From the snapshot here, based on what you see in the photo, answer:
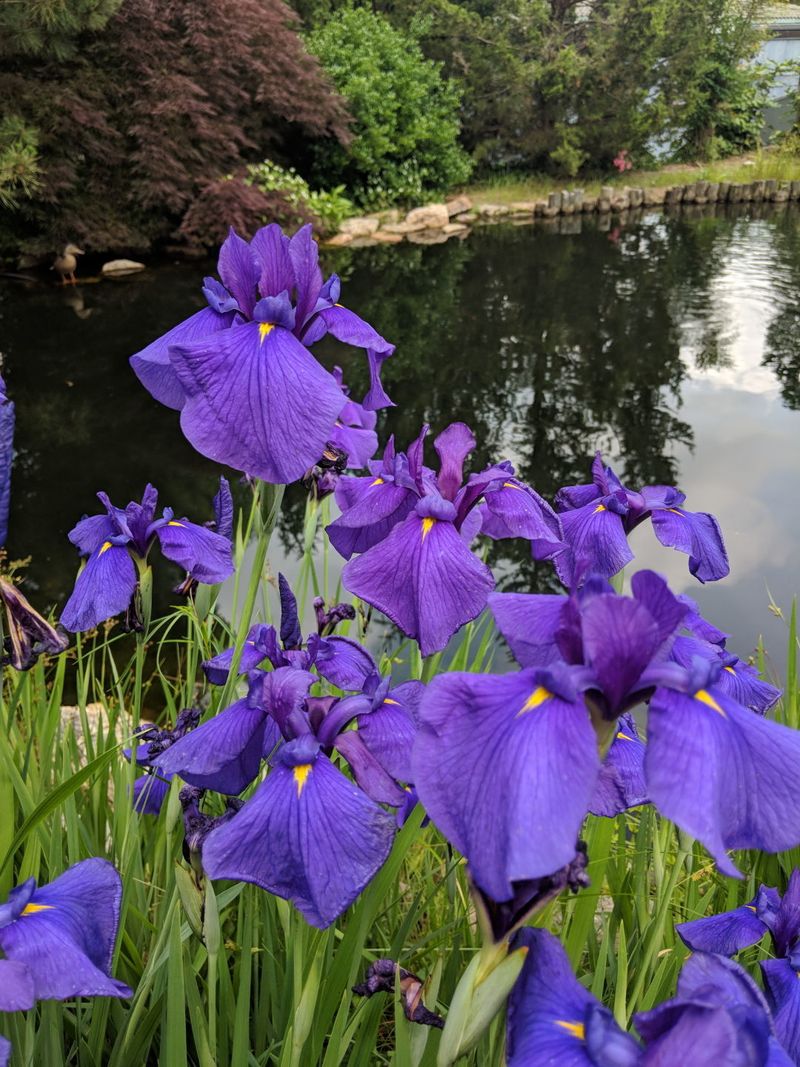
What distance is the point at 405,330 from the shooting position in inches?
403

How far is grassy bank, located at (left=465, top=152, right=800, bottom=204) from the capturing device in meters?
18.8

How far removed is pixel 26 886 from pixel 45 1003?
28cm

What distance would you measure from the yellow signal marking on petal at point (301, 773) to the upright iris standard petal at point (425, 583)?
0.81 ft

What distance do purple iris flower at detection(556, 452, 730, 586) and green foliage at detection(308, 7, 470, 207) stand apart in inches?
599

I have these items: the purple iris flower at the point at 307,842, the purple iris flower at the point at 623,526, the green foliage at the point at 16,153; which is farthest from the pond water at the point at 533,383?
the purple iris flower at the point at 307,842

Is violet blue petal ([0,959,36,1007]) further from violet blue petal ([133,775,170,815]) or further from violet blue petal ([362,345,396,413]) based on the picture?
violet blue petal ([362,345,396,413])

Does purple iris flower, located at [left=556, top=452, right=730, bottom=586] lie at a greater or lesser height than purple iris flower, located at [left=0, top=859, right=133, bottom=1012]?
greater

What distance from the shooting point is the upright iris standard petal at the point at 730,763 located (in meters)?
0.66

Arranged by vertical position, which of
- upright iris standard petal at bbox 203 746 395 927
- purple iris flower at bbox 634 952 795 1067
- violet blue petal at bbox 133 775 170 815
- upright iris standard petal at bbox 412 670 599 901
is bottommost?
violet blue petal at bbox 133 775 170 815

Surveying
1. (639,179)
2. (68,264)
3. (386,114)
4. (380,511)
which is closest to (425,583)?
(380,511)

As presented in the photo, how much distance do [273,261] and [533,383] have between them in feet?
25.5

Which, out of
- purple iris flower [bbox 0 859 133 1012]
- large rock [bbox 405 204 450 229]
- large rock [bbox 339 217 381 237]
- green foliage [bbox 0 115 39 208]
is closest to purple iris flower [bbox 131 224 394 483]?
purple iris flower [bbox 0 859 133 1012]

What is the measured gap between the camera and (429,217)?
1623cm

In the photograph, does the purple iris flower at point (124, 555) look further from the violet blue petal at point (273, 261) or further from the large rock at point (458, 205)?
the large rock at point (458, 205)
